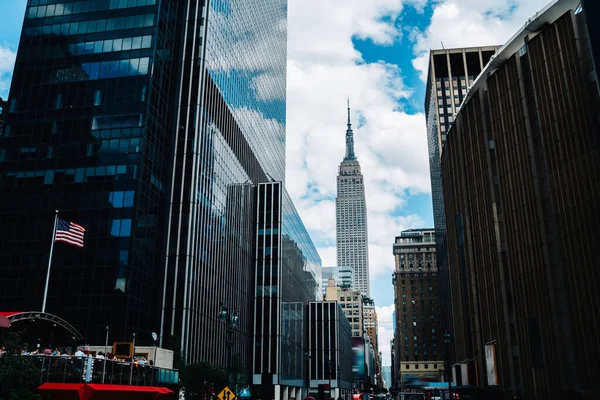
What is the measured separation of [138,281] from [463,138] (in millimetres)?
38203

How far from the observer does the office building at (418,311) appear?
167500 mm

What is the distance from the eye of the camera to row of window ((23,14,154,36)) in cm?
6209

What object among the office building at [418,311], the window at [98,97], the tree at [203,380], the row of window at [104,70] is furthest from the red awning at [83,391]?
the office building at [418,311]

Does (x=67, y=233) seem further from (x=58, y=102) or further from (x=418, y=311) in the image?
(x=418, y=311)

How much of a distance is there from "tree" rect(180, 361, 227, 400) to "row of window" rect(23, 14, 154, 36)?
3852 cm

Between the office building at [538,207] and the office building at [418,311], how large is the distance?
375ft

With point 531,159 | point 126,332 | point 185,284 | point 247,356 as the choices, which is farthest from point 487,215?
point 247,356

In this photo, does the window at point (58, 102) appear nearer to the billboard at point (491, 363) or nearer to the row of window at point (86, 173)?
the row of window at point (86, 173)

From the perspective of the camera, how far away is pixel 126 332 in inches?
2026

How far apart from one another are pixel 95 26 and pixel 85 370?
158 ft

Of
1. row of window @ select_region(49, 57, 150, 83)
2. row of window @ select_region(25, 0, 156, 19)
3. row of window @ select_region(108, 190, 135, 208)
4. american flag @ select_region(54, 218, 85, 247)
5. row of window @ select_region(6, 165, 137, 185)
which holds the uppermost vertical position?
row of window @ select_region(25, 0, 156, 19)

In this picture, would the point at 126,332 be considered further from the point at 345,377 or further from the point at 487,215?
the point at 345,377

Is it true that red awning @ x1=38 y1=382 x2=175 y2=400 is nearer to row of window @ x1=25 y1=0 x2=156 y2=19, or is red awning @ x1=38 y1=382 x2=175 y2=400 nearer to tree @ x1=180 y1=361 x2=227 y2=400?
tree @ x1=180 y1=361 x2=227 y2=400

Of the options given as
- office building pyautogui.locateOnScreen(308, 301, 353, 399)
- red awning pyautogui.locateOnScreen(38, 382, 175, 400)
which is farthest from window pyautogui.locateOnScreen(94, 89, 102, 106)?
office building pyautogui.locateOnScreen(308, 301, 353, 399)
